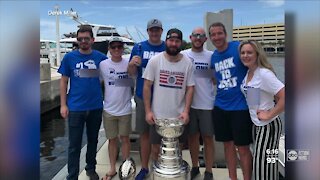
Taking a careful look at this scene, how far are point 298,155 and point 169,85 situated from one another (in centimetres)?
112

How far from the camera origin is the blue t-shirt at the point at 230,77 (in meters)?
2.65

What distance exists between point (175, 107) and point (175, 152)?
379mm

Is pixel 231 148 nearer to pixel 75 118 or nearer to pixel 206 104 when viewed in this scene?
pixel 206 104

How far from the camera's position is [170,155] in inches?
107

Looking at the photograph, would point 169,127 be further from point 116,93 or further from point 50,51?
point 50,51

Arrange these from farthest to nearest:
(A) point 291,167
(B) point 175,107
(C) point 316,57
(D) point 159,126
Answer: (B) point 175,107 → (D) point 159,126 → (A) point 291,167 → (C) point 316,57

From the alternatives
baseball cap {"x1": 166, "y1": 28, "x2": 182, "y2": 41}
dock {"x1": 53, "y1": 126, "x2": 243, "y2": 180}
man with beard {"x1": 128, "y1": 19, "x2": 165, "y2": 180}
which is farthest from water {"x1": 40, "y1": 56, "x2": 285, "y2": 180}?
baseball cap {"x1": 166, "y1": 28, "x2": 182, "y2": 41}

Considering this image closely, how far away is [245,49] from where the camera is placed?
2504 millimetres

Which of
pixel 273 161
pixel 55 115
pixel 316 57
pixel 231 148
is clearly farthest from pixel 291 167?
pixel 55 115

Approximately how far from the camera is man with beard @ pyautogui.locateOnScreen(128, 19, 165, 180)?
2.85 meters

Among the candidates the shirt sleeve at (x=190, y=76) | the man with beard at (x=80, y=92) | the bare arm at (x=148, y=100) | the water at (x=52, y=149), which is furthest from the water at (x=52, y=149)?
the shirt sleeve at (x=190, y=76)

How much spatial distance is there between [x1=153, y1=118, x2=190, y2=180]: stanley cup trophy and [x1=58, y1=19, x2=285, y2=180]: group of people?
15 centimetres

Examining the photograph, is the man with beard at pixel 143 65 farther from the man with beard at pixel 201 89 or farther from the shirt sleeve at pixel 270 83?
the shirt sleeve at pixel 270 83

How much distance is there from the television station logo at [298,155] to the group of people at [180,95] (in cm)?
A: 12
